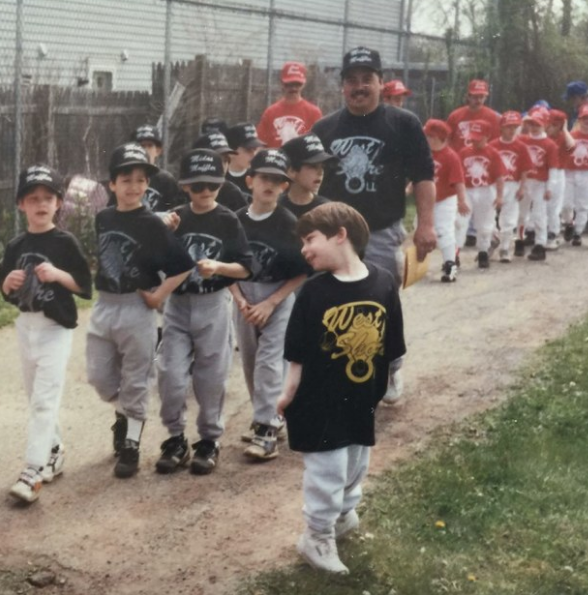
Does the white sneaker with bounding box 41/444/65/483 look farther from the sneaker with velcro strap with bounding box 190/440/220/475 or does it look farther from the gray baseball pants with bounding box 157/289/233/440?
the sneaker with velcro strap with bounding box 190/440/220/475

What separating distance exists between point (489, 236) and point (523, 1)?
10.5 meters

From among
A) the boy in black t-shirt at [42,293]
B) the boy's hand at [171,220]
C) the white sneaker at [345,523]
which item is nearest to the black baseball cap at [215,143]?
the boy's hand at [171,220]

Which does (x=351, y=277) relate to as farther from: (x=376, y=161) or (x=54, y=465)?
(x=376, y=161)

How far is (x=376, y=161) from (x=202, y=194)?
4.55ft

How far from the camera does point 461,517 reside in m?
5.60

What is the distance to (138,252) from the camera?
5.99m

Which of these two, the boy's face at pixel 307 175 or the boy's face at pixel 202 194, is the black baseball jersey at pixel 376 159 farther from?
the boy's face at pixel 202 194

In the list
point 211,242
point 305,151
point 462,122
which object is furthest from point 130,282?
point 462,122

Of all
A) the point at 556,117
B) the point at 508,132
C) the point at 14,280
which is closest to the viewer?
the point at 14,280

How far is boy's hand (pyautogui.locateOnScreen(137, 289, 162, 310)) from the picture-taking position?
237 inches

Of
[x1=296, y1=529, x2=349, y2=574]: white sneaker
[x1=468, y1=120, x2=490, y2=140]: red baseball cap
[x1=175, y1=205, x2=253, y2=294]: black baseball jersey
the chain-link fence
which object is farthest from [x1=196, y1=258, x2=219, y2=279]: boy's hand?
[x1=468, y1=120, x2=490, y2=140]: red baseball cap

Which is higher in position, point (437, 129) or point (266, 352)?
point (437, 129)

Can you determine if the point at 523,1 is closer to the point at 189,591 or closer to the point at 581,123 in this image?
the point at 581,123

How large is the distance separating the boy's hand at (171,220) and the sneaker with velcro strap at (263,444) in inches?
48.4
